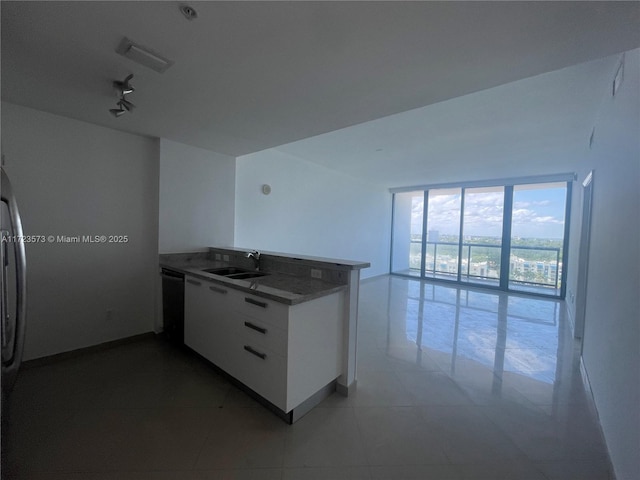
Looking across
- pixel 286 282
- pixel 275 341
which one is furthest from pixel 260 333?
pixel 286 282

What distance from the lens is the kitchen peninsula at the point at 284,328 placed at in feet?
5.52

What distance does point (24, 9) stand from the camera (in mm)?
1167

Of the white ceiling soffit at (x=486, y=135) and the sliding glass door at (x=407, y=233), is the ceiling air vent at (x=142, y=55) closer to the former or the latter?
the white ceiling soffit at (x=486, y=135)

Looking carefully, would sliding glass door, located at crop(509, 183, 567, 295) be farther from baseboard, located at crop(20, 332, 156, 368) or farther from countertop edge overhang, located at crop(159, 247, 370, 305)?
baseboard, located at crop(20, 332, 156, 368)

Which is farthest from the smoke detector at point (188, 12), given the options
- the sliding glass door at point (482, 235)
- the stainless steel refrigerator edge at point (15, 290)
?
the sliding glass door at point (482, 235)

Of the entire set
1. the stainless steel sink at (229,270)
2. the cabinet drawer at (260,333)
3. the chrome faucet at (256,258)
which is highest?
the chrome faucet at (256,258)

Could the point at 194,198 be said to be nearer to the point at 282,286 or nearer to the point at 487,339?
the point at 282,286

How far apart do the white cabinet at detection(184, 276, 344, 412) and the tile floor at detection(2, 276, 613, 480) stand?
0.73ft

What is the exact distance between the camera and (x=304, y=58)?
1475mm

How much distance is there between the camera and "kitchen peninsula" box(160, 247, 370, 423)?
5.52 ft

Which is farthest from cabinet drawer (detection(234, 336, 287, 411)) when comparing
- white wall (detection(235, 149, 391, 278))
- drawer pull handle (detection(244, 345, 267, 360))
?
white wall (detection(235, 149, 391, 278))

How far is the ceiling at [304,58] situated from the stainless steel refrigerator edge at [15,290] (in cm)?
86

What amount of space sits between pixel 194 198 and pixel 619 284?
3.79 metres

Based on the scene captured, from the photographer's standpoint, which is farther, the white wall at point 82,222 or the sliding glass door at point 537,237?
the sliding glass door at point 537,237
